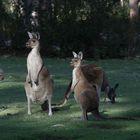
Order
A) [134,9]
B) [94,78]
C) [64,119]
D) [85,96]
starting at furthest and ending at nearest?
[134,9], [94,78], [64,119], [85,96]

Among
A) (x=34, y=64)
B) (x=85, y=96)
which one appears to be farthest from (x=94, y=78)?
(x=85, y=96)

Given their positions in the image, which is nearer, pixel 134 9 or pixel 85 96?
pixel 85 96

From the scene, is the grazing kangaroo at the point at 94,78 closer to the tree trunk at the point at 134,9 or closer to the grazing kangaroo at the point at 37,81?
the grazing kangaroo at the point at 37,81

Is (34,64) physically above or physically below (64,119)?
above

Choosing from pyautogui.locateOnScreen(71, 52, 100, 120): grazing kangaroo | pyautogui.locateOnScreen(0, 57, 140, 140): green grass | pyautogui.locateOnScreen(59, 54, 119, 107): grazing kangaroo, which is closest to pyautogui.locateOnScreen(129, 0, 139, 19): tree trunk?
pyautogui.locateOnScreen(0, 57, 140, 140): green grass

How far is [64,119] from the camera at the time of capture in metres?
12.2

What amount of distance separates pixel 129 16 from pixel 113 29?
2.37 meters

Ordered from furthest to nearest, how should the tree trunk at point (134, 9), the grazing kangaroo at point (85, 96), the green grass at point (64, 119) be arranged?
the tree trunk at point (134, 9) < the grazing kangaroo at point (85, 96) < the green grass at point (64, 119)

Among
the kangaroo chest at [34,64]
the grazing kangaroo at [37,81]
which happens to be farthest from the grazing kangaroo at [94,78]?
the kangaroo chest at [34,64]

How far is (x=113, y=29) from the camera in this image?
102 feet

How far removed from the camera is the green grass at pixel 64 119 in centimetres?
1032

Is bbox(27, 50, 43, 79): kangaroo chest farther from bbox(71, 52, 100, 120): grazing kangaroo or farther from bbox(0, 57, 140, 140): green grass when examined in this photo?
bbox(71, 52, 100, 120): grazing kangaroo

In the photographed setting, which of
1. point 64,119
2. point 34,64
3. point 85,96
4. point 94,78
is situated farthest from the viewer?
point 94,78

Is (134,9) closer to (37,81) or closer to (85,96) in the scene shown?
(37,81)
